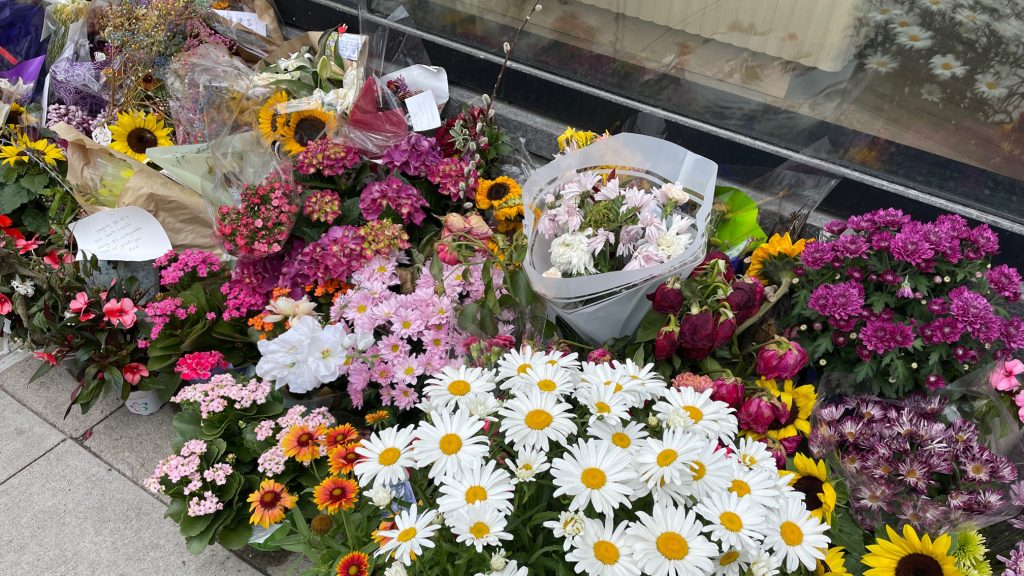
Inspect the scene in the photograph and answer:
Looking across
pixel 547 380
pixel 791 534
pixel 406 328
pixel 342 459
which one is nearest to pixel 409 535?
pixel 547 380

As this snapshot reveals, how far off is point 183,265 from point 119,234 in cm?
29

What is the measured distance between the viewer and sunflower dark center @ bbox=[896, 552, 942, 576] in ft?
4.49

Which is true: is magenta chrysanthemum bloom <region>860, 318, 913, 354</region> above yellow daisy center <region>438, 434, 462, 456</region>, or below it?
below

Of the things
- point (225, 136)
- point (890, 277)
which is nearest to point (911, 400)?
point (890, 277)

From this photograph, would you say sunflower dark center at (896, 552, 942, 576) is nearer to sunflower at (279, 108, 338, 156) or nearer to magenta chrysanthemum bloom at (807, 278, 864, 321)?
magenta chrysanthemum bloom at (807, 278, 864, 321)

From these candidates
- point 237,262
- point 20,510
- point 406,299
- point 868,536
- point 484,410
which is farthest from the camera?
point 237,262

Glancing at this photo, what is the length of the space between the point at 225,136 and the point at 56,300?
80 centimetres

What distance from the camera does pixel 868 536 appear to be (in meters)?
1.67

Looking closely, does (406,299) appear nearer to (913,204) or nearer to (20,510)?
(20,510)

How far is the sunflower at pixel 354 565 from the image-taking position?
138cm

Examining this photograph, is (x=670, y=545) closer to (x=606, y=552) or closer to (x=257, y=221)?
(x=606, y=552)

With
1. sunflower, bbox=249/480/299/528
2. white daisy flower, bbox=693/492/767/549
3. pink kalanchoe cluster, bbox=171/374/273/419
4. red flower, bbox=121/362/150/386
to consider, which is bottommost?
red flower, bbox=121/362/150/386

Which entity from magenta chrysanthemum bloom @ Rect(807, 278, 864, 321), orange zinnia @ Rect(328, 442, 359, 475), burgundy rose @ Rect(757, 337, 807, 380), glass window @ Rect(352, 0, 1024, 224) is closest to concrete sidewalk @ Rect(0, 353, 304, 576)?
orange zinnia @ Rect(328, 442, 359, 475)

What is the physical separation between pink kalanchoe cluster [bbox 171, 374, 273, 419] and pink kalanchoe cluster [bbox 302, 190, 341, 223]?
59cm
